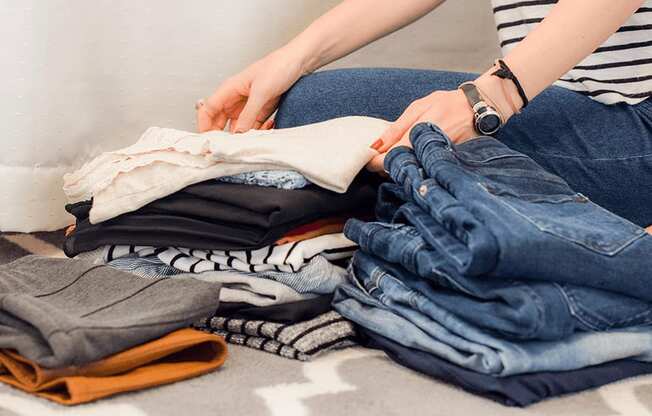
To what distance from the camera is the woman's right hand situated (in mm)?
1241

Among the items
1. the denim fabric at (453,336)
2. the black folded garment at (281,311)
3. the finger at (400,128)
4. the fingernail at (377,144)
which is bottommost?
the black folded garment at (281,311)

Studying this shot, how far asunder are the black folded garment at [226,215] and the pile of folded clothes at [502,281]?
7 cm

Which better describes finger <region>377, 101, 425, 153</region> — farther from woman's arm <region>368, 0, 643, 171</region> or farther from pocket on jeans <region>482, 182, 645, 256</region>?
pocket on jeans <region>482, 182, 645, 256</region>

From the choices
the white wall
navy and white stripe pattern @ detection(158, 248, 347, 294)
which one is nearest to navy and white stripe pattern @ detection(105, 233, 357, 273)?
navy and white stripe pattern @ detection(158, 248, 347, 294)

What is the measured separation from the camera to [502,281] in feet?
2.71

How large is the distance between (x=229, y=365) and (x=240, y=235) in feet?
0.48

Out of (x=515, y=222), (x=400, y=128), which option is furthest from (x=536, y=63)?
(x=515, y=222)

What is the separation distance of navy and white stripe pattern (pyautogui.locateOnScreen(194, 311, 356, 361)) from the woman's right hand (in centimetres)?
37

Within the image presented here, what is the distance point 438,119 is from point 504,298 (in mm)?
297

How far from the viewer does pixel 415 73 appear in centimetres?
121

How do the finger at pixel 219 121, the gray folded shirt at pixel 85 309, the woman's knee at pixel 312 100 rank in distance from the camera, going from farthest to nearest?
the finger at pixel 219 121
the woman's knee at pixel 312 100
the gray folded shirt at pixel 85 309

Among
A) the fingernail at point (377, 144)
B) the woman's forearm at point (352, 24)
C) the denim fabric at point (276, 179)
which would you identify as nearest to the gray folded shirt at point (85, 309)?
the denim fabric at point (276, 179)

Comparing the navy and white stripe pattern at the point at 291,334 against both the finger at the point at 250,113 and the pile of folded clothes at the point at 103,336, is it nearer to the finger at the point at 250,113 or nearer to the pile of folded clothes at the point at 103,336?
the pile of folded clothes at the point at 103,336

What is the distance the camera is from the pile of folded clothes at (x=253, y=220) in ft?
3.16
